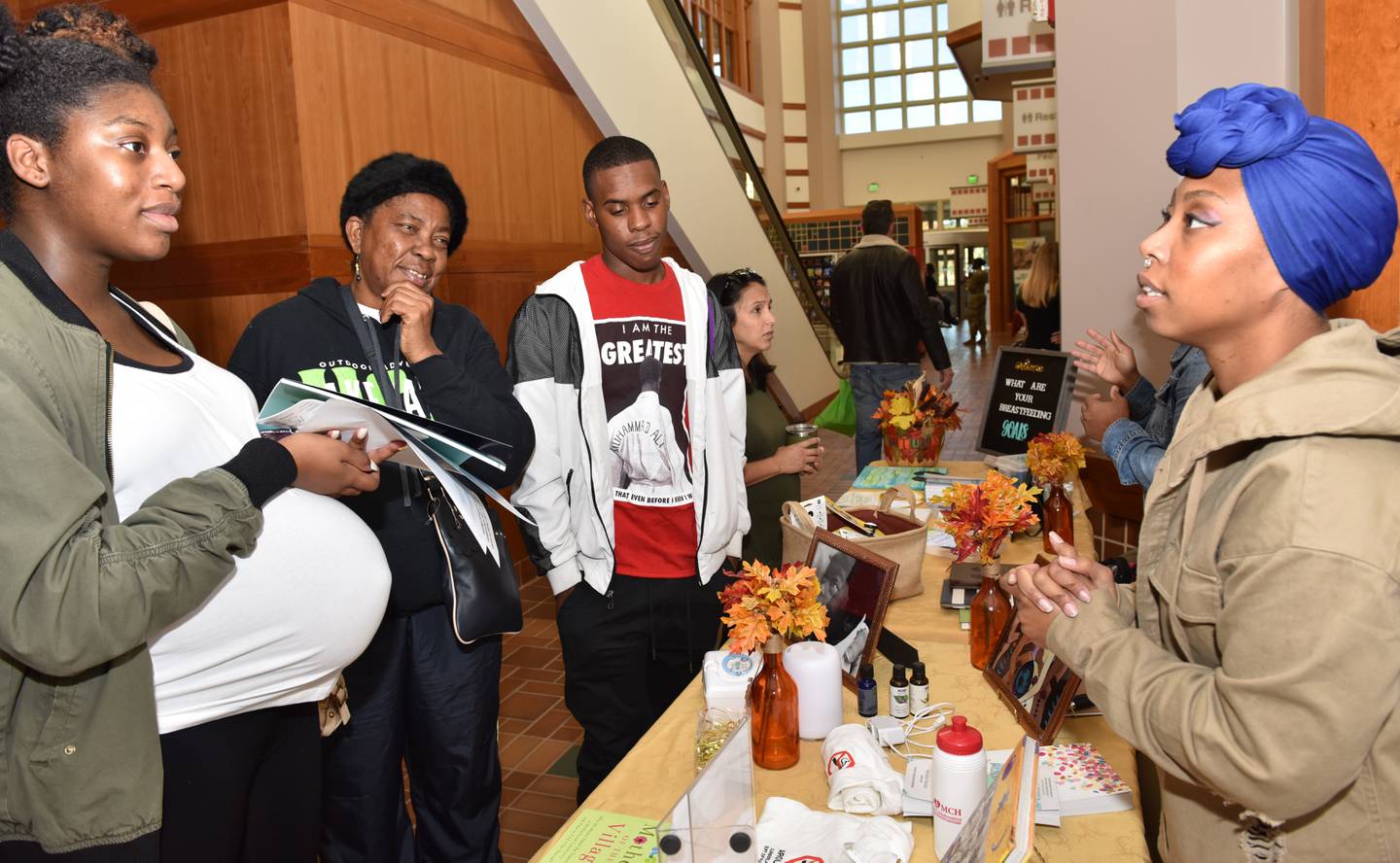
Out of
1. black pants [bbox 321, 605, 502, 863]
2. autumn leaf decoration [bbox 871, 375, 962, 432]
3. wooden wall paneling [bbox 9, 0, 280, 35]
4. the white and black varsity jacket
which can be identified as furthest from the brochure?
wooden wall paneling [bbox 9, 0, 280, 35]

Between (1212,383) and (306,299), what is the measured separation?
67.7 inches

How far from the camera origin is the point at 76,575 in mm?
1090

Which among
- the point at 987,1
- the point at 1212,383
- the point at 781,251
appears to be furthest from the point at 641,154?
the point at 781,251

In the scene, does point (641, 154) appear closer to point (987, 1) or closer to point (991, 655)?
point (991, 655)

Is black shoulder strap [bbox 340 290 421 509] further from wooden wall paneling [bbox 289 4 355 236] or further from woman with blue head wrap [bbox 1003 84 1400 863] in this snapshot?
wooden wall paneling [bbox 289 4 355 236]

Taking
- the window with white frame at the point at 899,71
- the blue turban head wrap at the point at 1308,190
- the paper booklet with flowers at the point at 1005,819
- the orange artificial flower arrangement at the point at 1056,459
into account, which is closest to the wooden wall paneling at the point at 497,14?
the orange artificial flower arrangement at the point at 1056,459

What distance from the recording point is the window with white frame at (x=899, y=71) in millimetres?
25203

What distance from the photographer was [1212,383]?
1.30m

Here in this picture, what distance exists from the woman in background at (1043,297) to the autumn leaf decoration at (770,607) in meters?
4.64

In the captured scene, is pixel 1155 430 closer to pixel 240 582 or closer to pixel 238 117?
pixel 240 582

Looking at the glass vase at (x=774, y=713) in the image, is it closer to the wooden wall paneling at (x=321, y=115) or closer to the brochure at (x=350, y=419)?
the brochure at (x=350, y=419)

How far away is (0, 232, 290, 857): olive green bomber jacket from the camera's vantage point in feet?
3.51

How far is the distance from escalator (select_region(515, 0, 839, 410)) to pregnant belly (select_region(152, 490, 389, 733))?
461cm

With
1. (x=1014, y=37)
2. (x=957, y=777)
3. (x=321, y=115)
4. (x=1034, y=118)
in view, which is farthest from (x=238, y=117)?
(x=1034, y=118)
